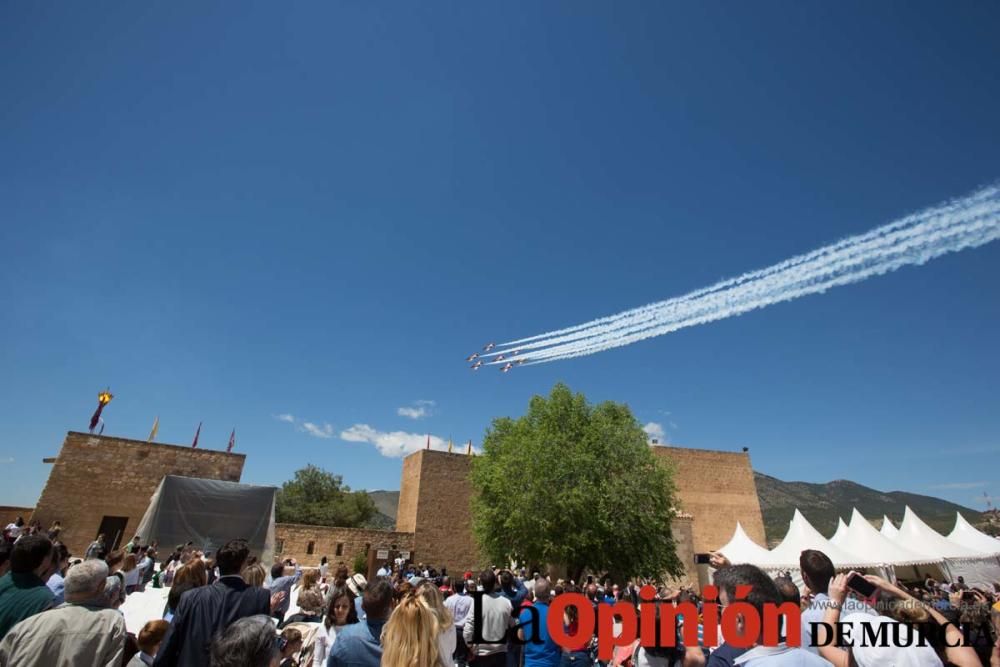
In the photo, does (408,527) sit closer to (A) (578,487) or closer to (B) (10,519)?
(A) (578,487)

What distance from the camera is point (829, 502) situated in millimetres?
153875

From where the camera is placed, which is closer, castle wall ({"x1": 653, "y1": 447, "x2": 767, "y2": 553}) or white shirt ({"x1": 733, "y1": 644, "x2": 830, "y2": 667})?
white shirt ({"x1": 733, "y1": 644, "x2": 830, "y2": 667})

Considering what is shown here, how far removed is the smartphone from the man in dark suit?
4.00m

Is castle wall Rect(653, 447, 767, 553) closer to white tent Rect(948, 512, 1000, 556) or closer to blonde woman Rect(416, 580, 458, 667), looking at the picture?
white tent Rect(948, 512, 1000, 556)

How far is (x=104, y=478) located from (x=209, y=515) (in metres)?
4.59

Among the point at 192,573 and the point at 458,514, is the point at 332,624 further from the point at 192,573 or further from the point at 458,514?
the point at 458,514

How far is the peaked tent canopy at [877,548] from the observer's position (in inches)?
671

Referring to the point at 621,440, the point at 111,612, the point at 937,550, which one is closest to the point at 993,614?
the point at 111,612

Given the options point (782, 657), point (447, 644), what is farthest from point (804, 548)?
point (447, 644)

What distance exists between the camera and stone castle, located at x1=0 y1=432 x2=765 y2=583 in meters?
18.7

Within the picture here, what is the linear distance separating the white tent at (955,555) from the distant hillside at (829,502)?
111 meters

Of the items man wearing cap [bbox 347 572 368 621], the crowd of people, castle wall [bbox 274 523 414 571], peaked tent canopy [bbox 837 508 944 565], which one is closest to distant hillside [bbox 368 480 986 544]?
castle wall [bbox 274 523 414 571]

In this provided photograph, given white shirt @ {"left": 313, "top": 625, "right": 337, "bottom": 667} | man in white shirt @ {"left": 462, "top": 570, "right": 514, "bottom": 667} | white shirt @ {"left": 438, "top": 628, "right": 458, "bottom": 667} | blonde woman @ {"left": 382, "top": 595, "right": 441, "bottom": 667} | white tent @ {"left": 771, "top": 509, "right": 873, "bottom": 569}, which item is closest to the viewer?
blonde woman @ {"left": 382, "top": 595, "right": 441, "bottom": 667}

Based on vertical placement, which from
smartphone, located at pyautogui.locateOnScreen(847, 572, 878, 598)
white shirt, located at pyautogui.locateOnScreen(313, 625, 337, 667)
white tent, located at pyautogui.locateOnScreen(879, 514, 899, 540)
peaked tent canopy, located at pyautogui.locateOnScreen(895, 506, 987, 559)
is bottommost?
white shirt, located at pyautogui.locateOnScreen(313, 625, 337, 667)
